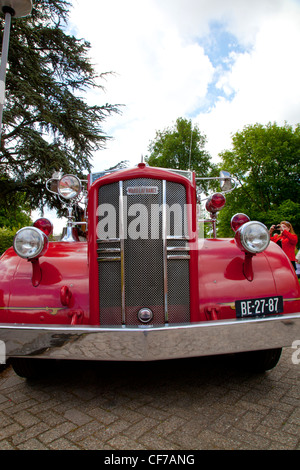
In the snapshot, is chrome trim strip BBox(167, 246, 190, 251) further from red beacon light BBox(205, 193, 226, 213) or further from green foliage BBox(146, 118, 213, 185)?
green foliage BBox(146, 118, 213, 185)

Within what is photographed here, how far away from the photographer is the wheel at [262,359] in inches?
103

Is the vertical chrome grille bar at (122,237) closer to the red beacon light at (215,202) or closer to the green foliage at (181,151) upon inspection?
the red beacon light at (215,202)

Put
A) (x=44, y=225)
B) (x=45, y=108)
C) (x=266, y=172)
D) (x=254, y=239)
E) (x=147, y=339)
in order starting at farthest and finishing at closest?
(x=266, y=172) < (x=45, y=108) < (x=44, y=225) < (x=254, y=239) < (x=147, y=339)

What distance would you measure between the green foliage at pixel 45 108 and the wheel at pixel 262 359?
32.8 feet

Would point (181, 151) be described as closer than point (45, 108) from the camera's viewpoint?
No

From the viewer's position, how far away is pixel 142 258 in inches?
92.7

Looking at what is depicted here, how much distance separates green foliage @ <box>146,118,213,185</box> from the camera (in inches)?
1164

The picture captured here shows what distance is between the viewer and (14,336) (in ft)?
6.55

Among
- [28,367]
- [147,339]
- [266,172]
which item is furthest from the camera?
[266,172]

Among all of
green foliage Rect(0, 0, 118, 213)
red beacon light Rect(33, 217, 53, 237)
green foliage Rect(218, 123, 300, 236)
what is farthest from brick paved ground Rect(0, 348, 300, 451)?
green foliage Rect(218, 123, 300, 236)

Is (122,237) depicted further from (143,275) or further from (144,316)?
→ (144,316)

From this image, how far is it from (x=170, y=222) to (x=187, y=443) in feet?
→ 4.75

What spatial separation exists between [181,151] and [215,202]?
26793mm

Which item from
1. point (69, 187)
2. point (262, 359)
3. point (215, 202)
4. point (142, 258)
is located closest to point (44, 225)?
point (69, 187)
